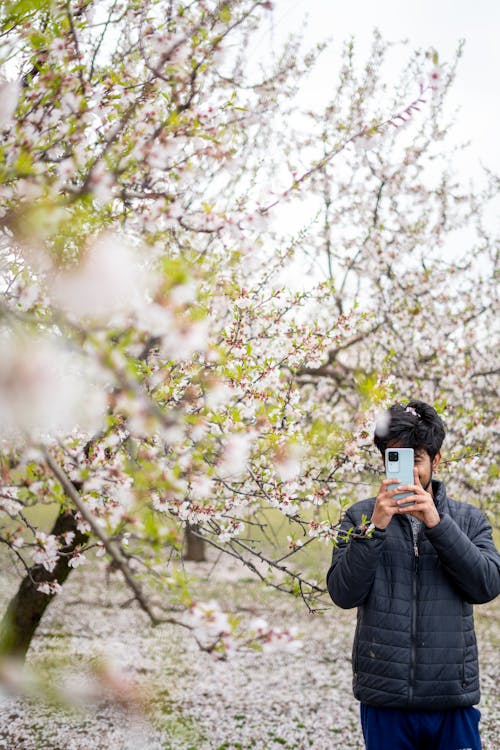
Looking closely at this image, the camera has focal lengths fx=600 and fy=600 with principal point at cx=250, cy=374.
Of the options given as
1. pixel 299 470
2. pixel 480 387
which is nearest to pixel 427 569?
pixel 299 470

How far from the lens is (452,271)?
7.31m

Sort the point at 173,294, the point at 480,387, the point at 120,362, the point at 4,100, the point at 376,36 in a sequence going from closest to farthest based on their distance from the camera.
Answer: the point at 120,362
the point at 173,294
the point at 4,100
the point at 376,36
the point at 480,387

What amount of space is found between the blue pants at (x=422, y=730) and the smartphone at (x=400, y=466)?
2.32 ft

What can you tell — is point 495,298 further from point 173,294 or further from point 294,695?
point 173,294

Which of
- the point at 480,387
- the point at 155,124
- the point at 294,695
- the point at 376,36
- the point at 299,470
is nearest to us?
the point at 155,124

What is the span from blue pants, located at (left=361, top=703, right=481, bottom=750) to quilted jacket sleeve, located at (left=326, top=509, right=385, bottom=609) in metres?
0.38

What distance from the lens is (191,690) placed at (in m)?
6.05

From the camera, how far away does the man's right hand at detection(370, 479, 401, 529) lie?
6.72 feet

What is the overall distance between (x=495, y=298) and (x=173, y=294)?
6.85m

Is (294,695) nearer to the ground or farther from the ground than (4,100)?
nearer to the ground

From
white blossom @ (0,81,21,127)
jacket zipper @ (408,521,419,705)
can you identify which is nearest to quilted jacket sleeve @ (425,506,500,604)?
jacket zipper @ (408,521,419,705)

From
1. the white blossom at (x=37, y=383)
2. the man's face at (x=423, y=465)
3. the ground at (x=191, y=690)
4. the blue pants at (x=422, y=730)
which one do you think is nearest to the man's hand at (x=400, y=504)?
the man's face at (x=423, y=465)

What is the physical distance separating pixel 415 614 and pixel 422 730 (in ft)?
1.23

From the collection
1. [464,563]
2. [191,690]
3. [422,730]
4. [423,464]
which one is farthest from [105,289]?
[191,690]
